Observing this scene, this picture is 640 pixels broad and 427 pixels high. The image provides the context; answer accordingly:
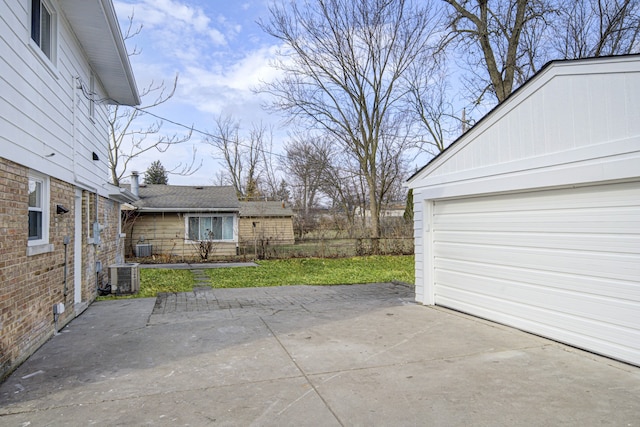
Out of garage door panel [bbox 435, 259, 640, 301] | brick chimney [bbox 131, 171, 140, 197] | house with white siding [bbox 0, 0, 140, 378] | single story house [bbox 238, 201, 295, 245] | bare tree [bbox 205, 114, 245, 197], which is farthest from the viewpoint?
bare tree [bbox 205, 114, 245, 197]

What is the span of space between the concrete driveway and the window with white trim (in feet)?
4.50

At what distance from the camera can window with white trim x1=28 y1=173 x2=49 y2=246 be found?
511cm

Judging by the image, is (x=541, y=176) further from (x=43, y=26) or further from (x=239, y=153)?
(x=239, y=153)

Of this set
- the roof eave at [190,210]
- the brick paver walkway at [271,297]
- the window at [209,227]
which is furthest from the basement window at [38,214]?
the window at [209,227]

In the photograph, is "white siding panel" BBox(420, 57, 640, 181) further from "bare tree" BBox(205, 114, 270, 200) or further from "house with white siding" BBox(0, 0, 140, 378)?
"bare tree" BBox(205, 114, 270, 200)

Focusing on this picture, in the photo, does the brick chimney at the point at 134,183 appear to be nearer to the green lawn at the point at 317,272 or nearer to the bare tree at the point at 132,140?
the bare tree at the point at 132,140

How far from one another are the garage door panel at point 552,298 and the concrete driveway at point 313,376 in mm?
432

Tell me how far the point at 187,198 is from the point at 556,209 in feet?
56.0

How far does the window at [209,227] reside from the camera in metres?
18.7

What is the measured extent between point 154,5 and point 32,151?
624cm

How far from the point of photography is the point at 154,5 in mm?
9602

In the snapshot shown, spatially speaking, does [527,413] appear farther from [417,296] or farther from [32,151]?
[32,151]

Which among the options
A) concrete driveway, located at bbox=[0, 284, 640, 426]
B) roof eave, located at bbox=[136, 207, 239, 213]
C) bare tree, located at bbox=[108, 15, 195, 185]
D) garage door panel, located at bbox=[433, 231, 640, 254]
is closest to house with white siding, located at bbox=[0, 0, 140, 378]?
concrete driveway, located at bbox=[0, 284, 640, 426]

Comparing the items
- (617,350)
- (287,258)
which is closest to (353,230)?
(287,258)
